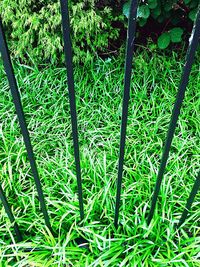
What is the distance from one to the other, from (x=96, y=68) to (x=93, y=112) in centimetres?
49

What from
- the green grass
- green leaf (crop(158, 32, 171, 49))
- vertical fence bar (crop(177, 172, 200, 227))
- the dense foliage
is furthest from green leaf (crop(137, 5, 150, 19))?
vertical fence bar (crop(177, 172, 200, 227))

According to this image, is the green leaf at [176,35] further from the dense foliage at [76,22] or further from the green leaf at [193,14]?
the green leaf at [193,14]

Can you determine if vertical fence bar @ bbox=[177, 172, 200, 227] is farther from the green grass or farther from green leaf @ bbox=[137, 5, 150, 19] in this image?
green leaf @ bbox=[137, 5, 150, 19]

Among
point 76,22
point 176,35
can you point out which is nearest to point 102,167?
point 76,22

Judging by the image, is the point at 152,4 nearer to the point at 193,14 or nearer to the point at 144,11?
the point at 144,11

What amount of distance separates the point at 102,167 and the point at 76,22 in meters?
1.19

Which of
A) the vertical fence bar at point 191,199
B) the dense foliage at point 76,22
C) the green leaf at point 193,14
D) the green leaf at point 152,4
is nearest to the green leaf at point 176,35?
the dense foliage at point 76,22

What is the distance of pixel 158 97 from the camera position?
2480 mm

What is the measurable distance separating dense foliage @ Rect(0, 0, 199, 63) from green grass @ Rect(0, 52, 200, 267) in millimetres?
179

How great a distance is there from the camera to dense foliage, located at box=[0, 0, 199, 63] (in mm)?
2434

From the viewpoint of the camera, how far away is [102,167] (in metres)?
1.91

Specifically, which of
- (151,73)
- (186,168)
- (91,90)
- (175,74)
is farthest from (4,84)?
(186,168)

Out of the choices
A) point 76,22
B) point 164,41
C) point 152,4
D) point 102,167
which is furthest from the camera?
point 164,41

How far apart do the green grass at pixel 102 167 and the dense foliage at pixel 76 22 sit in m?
0.18
